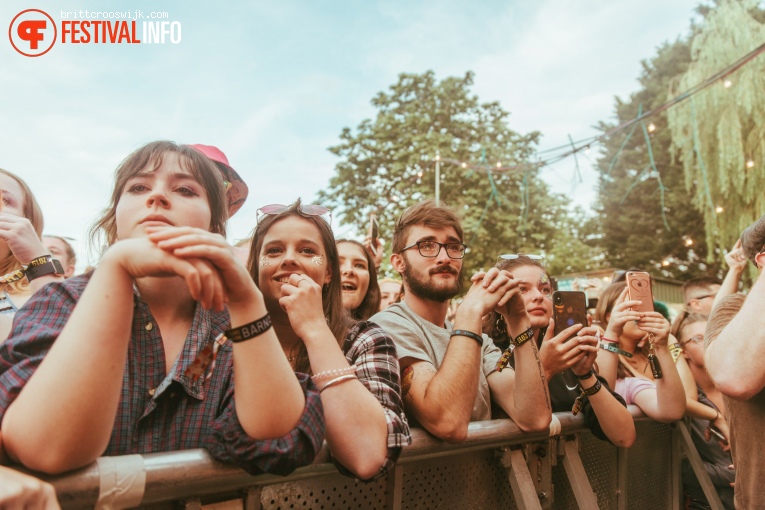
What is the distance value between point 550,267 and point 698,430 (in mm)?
15722

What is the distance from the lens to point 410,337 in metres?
2.32

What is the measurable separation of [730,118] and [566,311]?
1065 cm

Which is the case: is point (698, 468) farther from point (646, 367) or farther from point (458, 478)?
point (458, 478)

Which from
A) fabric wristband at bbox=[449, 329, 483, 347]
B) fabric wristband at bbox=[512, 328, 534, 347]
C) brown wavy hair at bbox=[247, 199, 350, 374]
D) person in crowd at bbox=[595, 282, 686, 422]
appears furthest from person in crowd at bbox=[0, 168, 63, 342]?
person in crowd at bbox=[595, 282, 686, 422]

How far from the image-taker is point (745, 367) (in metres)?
1.85

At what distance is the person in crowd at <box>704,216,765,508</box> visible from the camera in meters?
1.85

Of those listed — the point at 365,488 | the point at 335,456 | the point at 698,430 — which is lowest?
the point at 698,430

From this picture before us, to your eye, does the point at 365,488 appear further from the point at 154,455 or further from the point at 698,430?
the point at 698,430

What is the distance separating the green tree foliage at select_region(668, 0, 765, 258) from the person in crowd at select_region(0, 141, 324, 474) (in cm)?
1105

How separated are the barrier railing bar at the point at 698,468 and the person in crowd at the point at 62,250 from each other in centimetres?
423

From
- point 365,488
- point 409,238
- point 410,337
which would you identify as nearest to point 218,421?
point 365,488

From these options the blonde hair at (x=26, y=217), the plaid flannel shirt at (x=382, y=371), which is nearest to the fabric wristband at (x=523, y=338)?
the plaid flannel shirt at (x=382, y=371)

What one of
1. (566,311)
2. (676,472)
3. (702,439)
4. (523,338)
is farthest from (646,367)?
(523,338)

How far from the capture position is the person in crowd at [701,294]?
17.5ft
